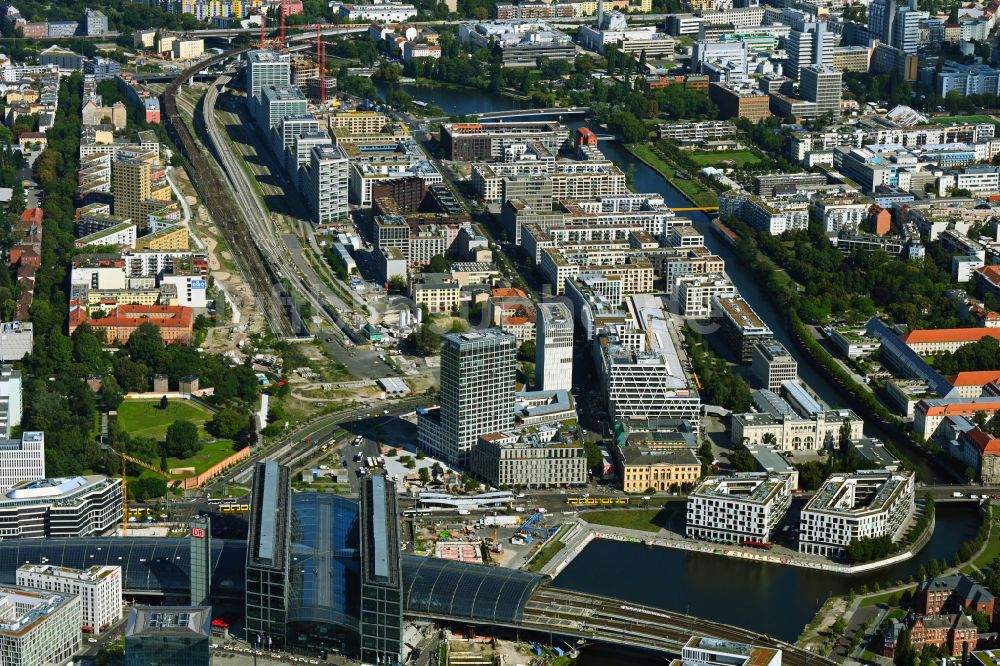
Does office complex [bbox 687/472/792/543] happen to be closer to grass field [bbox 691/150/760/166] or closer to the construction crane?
the construction crane

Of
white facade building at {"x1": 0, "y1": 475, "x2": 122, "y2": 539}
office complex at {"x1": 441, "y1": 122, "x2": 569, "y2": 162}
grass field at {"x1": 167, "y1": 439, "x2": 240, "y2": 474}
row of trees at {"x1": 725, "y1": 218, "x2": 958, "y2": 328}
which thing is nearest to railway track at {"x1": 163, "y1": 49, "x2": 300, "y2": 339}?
grass field at {"x1": 167, "y1": 439, "x2": 240, "y2": 474}

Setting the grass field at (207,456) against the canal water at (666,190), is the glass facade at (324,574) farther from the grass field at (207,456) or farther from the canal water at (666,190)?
the canal water at (666,190)

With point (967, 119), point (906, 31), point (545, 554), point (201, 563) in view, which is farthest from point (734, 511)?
point (906, 31)

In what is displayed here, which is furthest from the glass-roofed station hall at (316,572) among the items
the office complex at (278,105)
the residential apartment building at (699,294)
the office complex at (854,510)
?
the office complex at (278,105)

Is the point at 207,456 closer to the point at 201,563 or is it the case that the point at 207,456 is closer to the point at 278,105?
the point at 201,563

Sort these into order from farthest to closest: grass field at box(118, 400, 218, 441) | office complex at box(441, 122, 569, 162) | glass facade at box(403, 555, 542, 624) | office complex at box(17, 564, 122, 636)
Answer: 1. office complex at box(441, 122, 569, 162)
2. grass field at box(118, 400, 218, 441)
3. glass facade at box(403, 555, 542, 624)
4. office complex at box(17, 564, 122, 636)

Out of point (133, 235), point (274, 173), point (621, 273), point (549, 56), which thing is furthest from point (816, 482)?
point (549, 56)
